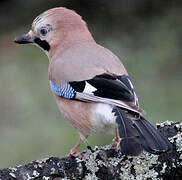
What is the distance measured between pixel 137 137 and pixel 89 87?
0.54 meters

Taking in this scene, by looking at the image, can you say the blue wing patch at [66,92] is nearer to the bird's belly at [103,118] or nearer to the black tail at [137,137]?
the bird's belly at [103,118]

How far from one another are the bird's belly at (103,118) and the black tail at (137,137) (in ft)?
0.27

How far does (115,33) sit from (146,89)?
150 centimetres

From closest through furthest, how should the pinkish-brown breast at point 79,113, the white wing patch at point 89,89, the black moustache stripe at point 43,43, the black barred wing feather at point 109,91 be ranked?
the black barred wing feather at point 109,91 → the white wing patch at point 89,89 → the pinkish-brown breast at point 79,113 → the black moustache stripe at point 43,43

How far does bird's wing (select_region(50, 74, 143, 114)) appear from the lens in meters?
4.09

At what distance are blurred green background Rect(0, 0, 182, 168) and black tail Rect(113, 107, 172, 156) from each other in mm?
2389

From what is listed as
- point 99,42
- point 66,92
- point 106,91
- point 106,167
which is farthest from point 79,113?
point 99,42

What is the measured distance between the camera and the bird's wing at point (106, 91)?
4090 millimetres

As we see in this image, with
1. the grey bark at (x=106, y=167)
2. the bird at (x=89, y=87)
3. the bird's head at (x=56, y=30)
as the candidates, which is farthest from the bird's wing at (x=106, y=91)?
the bird's head at (x=56, y=30)

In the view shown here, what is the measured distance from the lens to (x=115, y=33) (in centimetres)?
873

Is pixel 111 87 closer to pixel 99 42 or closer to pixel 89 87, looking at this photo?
pixel 89 87

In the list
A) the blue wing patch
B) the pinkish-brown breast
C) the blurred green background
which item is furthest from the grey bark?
the blurred green background

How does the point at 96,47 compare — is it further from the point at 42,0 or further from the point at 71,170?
the point at 42,0

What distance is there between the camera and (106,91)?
13.7 feet
